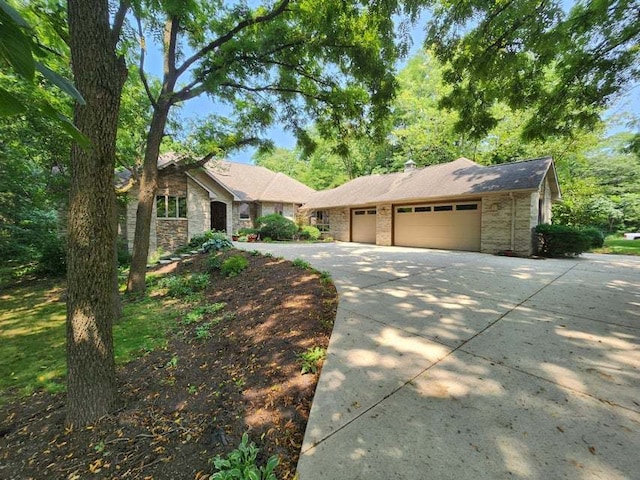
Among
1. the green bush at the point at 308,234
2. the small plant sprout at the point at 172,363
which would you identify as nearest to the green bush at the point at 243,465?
the small plant sprout at the point at 172,363

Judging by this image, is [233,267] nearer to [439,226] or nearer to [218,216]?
[439,226]

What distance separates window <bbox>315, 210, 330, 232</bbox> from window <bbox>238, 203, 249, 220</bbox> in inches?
209

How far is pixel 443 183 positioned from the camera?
1381 centimetres

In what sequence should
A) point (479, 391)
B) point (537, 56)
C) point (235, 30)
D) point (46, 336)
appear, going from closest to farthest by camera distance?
point (479, 391) < point (46, 336) < point (537, 56) < point (235, 30)

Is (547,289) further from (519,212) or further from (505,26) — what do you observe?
(519,212)

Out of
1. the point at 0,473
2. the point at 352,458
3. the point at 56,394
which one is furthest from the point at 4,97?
the point at 56,394

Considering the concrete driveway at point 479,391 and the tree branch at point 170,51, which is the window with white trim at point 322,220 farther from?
the concrete driveway at point 479,391

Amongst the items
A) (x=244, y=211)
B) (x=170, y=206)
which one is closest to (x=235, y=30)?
(x=170, y=206)

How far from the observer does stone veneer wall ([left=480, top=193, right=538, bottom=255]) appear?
10.9m

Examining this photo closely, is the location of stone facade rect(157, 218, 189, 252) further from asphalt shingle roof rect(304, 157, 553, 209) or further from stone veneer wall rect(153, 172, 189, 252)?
asphalt shingle roof rect(304, 157, 553, 209)

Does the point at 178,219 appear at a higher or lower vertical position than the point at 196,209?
lower

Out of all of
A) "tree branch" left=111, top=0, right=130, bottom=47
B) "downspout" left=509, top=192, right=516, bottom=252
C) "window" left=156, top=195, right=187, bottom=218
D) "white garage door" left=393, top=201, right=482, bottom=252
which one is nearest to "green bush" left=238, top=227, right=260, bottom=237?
"window" left=156, top=195, right=187, bottom=218

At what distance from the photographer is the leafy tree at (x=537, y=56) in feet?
16.6

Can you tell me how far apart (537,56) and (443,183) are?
323 inches
